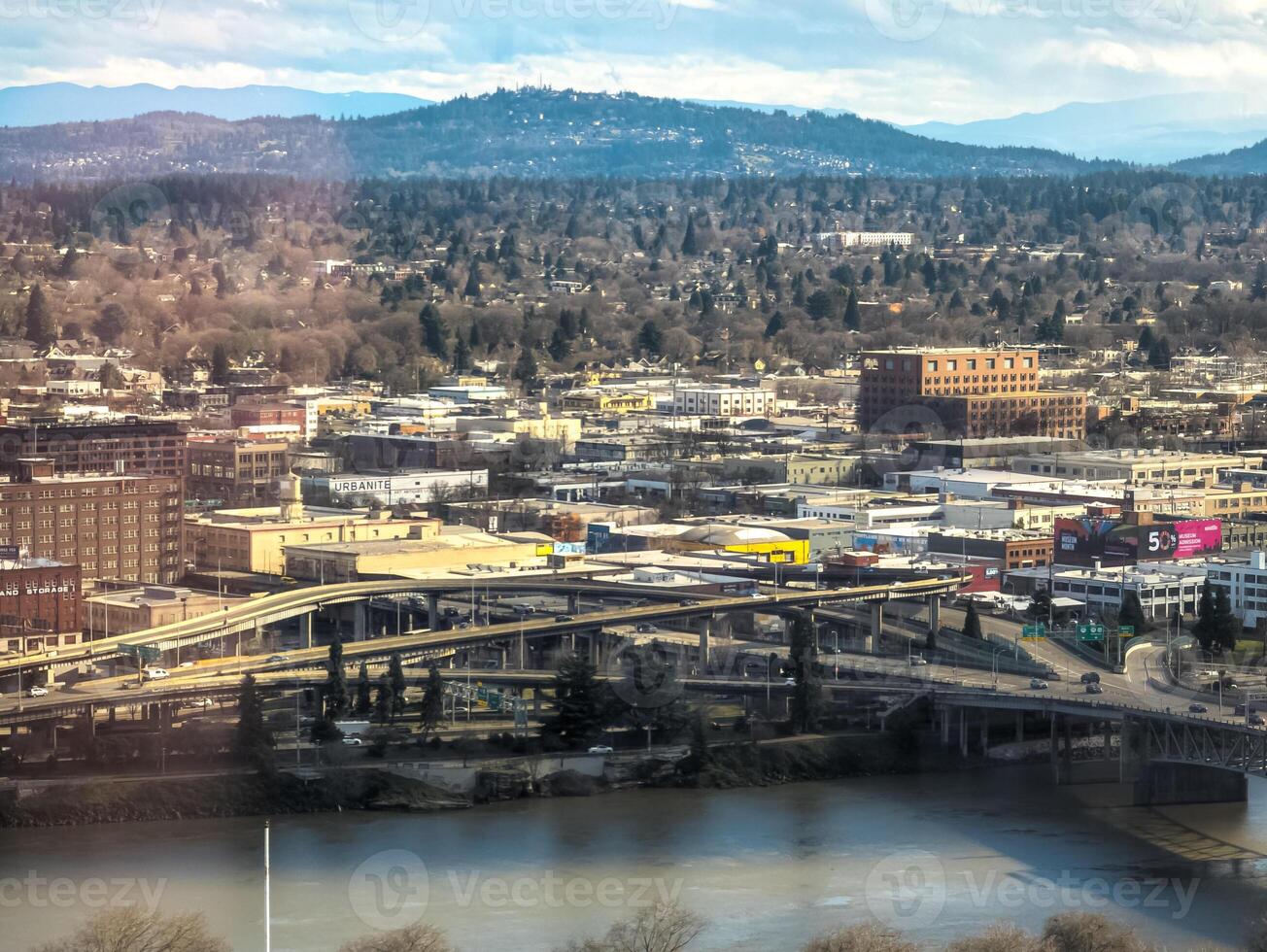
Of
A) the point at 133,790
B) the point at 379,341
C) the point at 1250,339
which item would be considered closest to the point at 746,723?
the point at 133,790

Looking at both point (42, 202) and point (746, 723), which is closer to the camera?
point (746, 723)

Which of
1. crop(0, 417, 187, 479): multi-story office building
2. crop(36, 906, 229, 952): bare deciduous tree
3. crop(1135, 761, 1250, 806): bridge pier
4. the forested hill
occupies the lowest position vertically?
crop(1135, 761, 1250, 806): bridge pier

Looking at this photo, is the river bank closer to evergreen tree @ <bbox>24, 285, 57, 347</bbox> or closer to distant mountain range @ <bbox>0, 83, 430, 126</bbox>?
evergreen tree @ <bbox>24, 285, 57, 347</bbox>

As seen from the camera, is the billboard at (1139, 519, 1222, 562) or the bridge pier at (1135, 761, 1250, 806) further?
the billboard at (1139, 519, 1222, 562)

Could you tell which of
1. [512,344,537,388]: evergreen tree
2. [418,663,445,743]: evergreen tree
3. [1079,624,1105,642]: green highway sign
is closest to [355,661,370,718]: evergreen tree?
[418,663,445,743]: evergreen tree

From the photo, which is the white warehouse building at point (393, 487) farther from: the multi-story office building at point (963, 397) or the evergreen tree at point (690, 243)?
the evergreen tree at point (690, 243)

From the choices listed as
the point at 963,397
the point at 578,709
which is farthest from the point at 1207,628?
the point at 963,397

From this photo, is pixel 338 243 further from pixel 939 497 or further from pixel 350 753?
pixel 350 753

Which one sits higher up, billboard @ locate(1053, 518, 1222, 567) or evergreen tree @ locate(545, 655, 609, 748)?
billboard @ locate(1053, 518, 1222, 567)
